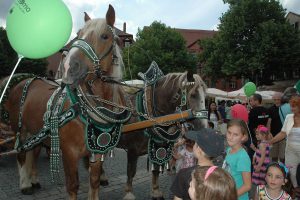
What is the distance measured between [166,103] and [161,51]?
32916 millimetres

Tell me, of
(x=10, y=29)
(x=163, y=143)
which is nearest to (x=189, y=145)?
(x=163, y=143)

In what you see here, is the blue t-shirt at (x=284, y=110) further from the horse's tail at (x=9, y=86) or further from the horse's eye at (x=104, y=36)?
the horse's tail at (x=9, y=86)

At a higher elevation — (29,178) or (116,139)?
(116,139)

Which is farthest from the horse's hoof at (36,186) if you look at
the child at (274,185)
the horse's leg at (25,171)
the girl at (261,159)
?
the child at (274,185)

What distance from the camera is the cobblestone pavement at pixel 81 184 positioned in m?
5.18

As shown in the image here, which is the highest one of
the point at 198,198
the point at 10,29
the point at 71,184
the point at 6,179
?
the point at 10,29

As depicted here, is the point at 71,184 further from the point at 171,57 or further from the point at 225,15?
the point at 171,57

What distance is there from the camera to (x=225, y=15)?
30062 millimetres

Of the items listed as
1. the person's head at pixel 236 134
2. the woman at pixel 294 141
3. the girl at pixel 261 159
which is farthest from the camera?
the girl at pixel 261 159

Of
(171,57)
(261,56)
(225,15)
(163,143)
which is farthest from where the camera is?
(171,57)

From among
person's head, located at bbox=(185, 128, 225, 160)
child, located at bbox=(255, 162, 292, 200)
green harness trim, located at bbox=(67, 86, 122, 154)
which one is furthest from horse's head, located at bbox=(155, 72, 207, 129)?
person's head, located at bbox=(185, 128, 225, 160)

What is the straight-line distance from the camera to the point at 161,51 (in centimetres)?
3734

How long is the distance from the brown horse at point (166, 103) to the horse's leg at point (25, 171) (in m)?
1.45

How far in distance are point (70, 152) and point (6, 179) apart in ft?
10.0
